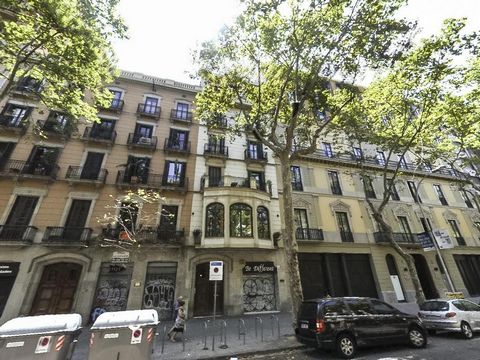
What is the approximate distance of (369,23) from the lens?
1124 cm

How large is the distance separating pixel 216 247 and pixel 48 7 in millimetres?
14516

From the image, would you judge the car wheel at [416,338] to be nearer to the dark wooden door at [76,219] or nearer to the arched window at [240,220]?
the arched window at [240,220]

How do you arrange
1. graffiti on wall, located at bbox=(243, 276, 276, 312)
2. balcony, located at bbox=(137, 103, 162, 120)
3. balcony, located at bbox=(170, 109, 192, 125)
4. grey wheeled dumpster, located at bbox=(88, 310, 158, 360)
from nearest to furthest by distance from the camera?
grey wheeled dumpster, located at bbox=(88, 310, 158, 360) → graffiti on wall, located at bbox=(243, 276, 276, 312) → balcony, located at bbox=(137, 103, 162, 120) → balcony, located at bbox=(170, 109, 192, 125)

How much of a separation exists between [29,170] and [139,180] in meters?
6.45

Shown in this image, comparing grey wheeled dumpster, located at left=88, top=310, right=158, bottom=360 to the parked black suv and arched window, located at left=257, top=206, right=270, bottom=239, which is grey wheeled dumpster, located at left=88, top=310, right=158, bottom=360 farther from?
arched window, located at left=257, top=206, right=270, bottom=239

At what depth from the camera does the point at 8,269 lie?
12.7 m

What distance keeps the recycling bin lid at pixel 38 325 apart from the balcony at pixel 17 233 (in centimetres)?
1049

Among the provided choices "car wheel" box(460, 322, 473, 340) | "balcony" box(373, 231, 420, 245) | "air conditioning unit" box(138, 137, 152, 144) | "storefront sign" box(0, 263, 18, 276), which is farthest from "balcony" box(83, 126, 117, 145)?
"balcony" box(373, 231, 420, 245)

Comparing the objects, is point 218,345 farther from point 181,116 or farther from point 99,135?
point 181,116

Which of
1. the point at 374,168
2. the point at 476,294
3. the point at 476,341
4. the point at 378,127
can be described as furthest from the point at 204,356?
the point at 476,294

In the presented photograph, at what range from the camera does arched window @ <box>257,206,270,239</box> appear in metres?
16.7

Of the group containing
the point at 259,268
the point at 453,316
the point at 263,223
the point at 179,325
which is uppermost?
the point at 263,223

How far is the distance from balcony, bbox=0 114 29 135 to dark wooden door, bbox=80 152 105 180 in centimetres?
405

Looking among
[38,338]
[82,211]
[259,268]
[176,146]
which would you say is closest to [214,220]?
[259,268]
